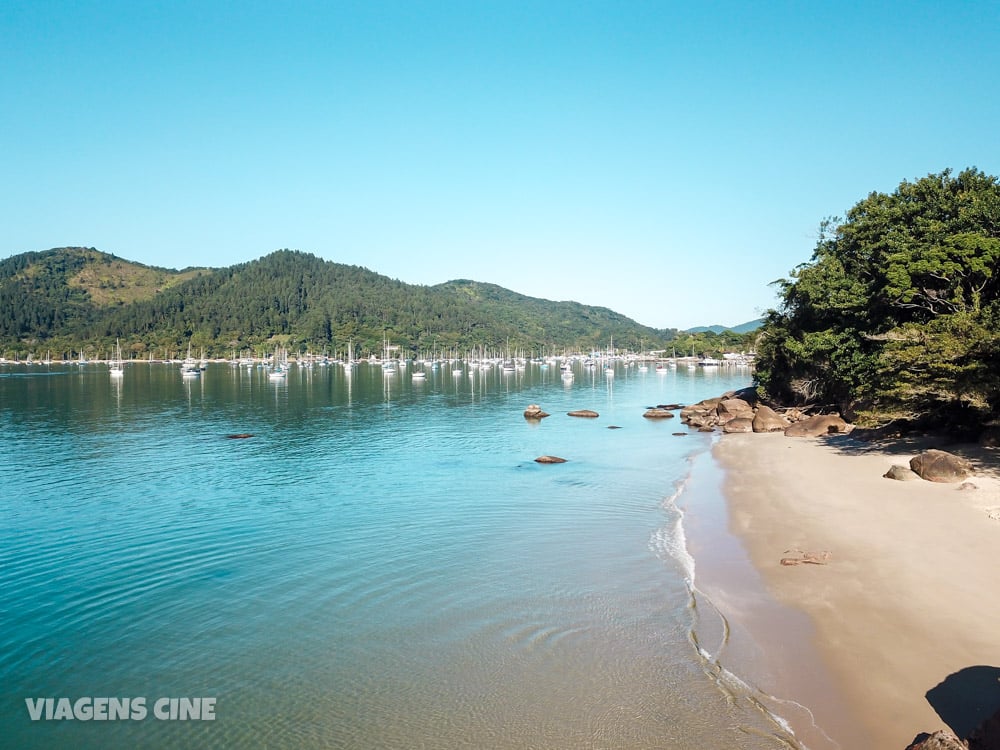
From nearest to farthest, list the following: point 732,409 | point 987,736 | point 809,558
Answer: point 987,736, point 809,558, point 732,409

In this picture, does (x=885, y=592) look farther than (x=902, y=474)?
No

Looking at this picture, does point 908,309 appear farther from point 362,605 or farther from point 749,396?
point 362,605

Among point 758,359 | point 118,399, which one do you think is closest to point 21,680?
point 758,359

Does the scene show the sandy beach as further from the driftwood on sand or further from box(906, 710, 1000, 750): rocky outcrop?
box(906, 710, 1000, 750): rocky outcrop

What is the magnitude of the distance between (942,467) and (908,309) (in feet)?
50.2

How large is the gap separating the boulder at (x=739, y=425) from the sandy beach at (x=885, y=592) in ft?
70.3

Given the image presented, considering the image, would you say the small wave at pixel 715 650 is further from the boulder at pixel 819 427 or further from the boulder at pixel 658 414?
the boulder at pixel 658 414

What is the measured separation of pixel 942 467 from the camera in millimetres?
24328

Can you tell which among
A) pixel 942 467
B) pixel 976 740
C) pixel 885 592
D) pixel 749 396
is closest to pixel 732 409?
pixel 749 396

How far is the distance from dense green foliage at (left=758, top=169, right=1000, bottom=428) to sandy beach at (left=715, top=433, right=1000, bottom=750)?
3.32m

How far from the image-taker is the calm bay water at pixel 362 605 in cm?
1099

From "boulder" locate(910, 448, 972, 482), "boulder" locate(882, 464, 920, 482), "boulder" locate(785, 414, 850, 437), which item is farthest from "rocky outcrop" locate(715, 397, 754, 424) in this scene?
"boulder" locate(910, 448, 972, 482)

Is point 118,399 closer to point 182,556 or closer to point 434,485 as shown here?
point 434,485

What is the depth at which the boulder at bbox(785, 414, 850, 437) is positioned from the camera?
41812 mm
